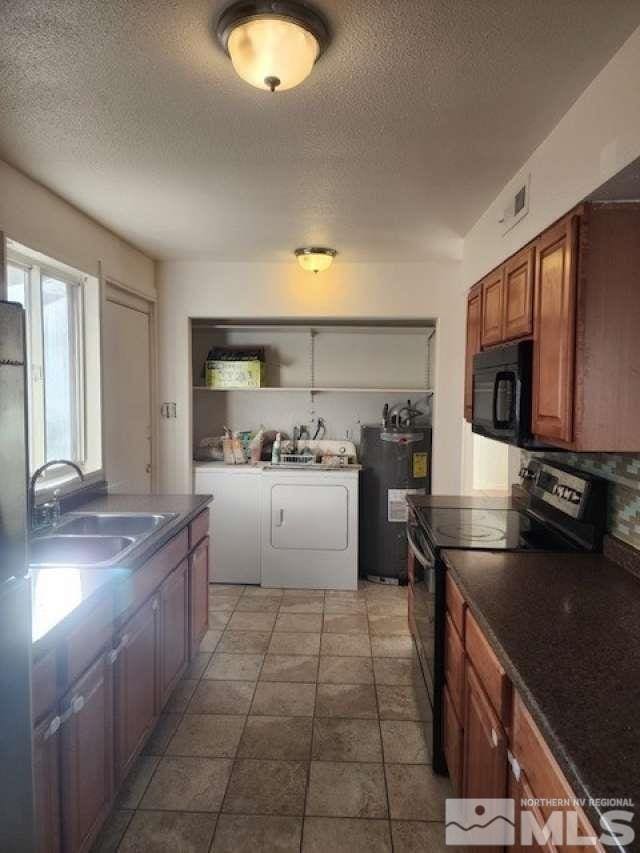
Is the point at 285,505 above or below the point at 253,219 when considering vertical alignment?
below

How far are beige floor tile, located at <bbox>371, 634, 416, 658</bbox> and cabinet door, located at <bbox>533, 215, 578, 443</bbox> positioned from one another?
1.58 metres

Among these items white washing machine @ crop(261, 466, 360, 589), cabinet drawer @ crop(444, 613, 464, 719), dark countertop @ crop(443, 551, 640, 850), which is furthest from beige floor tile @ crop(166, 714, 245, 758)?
white washing machine @ crop(261, 466, 360, 589)

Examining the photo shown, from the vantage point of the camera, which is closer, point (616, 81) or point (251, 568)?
point (616, 81)

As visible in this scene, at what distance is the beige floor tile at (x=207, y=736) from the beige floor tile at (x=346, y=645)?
73 cm

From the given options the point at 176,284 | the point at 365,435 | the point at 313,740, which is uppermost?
the point at 176,284

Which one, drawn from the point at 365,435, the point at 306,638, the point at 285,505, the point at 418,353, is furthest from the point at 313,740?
the point at 418,353

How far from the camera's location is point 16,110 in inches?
67.8

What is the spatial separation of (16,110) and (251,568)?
3.02 m

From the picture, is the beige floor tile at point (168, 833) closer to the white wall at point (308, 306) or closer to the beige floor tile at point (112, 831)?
the beige floor tile at point (112, 831)

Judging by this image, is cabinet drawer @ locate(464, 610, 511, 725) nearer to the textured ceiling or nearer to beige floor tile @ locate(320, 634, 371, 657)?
beige floor tile @ locate(320, 634, 371, 657)

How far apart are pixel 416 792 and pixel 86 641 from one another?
4.15 ft

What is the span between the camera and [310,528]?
12.6ft

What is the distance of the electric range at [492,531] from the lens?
1.94 meters

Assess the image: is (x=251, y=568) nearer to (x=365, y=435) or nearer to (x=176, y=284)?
(x=365, y=435)
